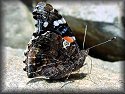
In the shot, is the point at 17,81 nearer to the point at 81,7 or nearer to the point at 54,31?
the point at 54,31

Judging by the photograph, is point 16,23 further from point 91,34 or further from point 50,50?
point 50,50

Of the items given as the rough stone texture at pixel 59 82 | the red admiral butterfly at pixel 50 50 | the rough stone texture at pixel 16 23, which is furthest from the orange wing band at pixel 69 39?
the rough stone texture at pixel 16 23

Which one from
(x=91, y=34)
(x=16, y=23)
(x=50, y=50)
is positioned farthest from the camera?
(x=16, y=23)

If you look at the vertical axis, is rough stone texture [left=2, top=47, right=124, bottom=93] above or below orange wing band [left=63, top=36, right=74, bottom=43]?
below

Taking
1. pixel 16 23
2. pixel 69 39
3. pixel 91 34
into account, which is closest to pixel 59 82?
pixel 69 39

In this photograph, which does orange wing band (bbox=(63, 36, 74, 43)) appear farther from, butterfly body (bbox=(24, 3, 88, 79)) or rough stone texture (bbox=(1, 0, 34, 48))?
rough stone texture (bbox=(1, 0, 34, 48))

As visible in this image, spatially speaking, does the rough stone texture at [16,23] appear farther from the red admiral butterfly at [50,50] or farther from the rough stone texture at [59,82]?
the red admiral butterfly at [50,50]

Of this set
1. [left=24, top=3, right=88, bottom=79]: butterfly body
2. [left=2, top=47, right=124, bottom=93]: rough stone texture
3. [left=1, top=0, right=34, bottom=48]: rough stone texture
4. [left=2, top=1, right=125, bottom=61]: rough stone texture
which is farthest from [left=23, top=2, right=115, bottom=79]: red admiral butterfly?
[left=1, top=0, right=34, bottom=48]: rough stone texture

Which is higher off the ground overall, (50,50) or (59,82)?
(50,50)
